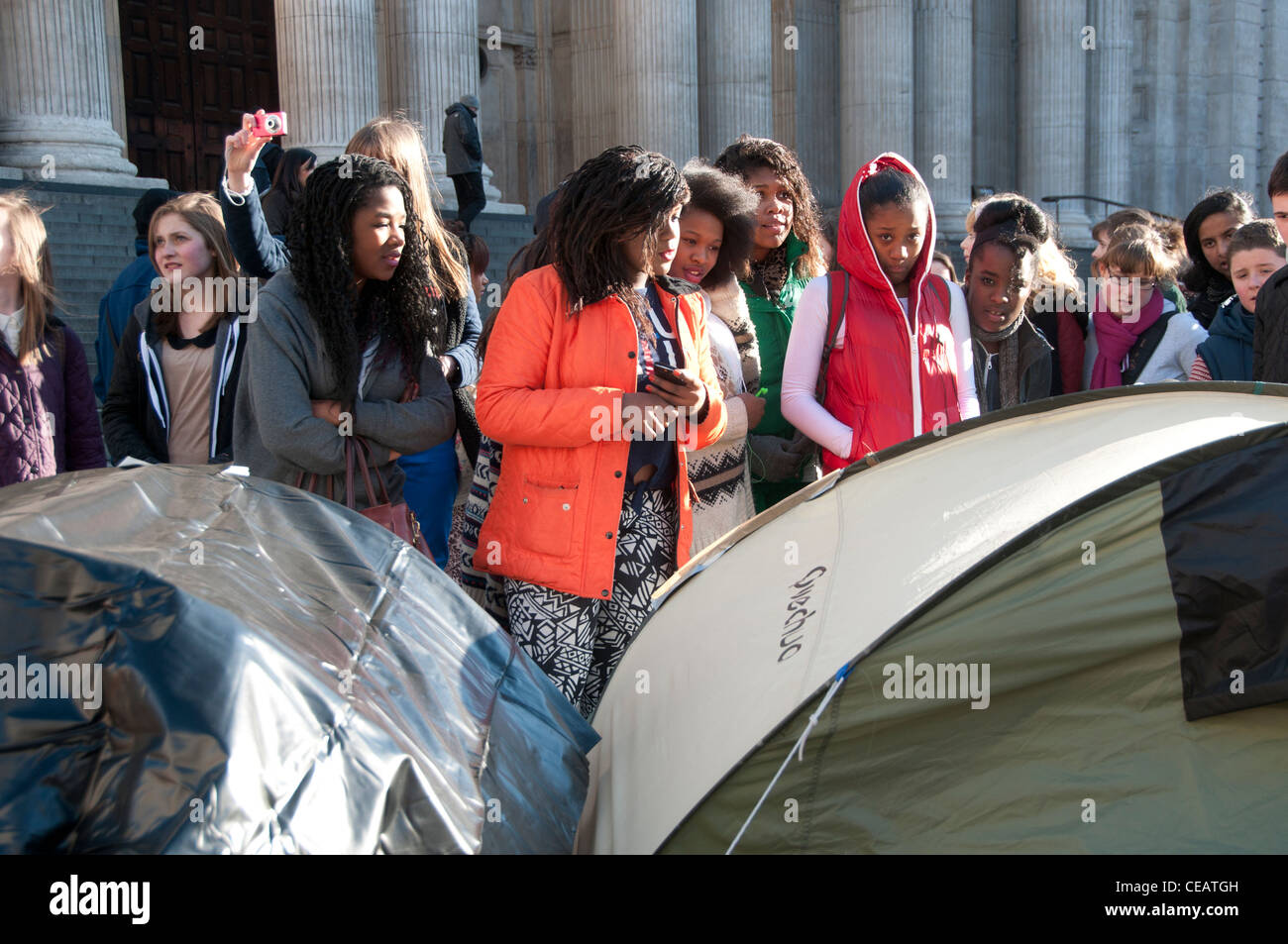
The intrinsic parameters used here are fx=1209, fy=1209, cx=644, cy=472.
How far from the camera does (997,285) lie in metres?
4.47

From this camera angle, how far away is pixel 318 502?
265cm

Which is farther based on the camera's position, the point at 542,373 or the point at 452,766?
the point at 542,373

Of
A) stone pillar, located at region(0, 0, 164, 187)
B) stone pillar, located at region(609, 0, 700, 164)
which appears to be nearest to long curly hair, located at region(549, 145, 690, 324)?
stone pillar, located at region(0, 0, 164, 187)

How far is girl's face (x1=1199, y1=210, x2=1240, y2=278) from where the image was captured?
5652 mm

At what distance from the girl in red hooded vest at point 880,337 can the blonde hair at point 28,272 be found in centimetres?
246

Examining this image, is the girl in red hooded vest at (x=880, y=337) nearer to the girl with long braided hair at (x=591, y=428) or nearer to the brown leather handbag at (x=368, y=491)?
the girl with long braided hair at (x=591, y=428)

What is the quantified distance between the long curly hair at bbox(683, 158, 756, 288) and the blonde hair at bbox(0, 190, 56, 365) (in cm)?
216

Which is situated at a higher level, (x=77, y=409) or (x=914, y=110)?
(x=914, y=110)

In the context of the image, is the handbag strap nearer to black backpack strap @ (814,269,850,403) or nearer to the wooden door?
black backpack strap @ (814,269,850,403)

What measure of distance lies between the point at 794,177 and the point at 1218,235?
93.2 inches
